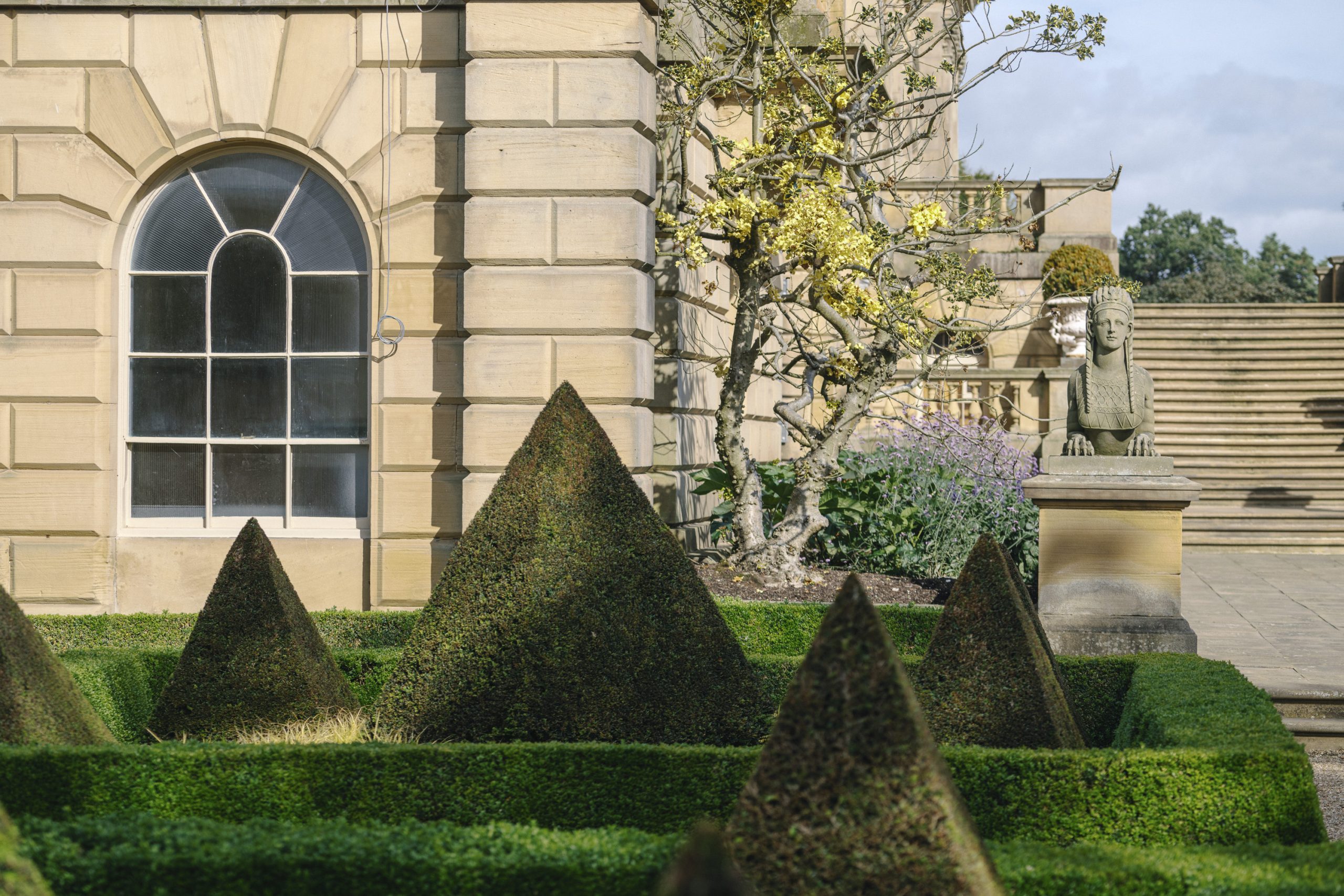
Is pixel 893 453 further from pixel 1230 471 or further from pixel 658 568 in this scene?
pixel 1230 471

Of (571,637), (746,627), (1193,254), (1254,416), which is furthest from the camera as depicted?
(1193,254)

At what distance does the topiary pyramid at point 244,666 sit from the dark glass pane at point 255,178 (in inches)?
193

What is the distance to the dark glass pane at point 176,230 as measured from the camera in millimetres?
9219

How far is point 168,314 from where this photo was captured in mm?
9273

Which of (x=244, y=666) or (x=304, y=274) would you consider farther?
(x=304, y=274)

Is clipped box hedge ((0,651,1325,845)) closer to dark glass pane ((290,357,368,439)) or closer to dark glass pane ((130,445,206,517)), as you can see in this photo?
dark glass pane ((290,357,368,439))

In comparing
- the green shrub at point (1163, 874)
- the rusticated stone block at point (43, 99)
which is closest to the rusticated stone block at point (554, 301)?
the rusticated stone block at point (43, 99)

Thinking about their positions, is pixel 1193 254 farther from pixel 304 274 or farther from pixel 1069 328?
pixel 304 274

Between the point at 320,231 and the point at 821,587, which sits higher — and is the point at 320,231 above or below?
above

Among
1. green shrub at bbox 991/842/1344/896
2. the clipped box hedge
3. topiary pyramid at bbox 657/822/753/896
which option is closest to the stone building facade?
the clipped box hedge

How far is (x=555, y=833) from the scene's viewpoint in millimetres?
3215

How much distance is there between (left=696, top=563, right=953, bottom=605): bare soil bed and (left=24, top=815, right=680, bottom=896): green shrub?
533 cm

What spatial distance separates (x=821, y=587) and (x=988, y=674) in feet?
15.6

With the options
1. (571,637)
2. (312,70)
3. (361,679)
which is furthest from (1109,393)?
(312,70)
